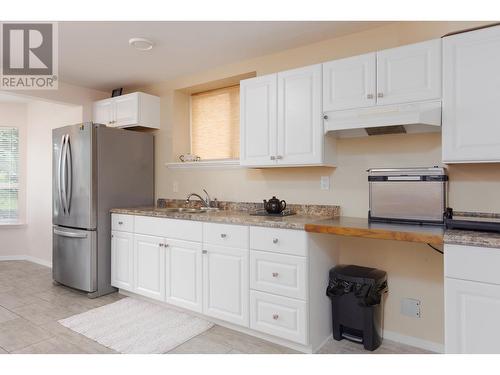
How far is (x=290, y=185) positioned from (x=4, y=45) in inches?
108

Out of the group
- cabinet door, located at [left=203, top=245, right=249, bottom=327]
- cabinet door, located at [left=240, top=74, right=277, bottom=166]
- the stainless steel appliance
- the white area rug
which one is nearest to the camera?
the stainless steel appliance

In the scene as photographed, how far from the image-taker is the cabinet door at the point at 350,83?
229 centimetres

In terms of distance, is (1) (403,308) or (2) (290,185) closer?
(1) (403,308)

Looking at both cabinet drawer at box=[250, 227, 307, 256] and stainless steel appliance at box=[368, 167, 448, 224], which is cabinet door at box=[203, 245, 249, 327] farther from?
stainless steel appliance at box=[368, 167, 448, 224]

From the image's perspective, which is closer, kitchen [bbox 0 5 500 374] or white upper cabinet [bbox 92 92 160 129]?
kitchen [bbox 0 5 500 374]

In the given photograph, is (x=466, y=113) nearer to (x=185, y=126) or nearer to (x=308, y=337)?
(x=308, y=337)

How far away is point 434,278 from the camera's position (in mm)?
2350

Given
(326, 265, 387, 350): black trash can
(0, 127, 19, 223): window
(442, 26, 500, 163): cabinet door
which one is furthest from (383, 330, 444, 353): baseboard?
(0, 127, 19, 223): window

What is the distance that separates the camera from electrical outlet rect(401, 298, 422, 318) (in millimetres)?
2406

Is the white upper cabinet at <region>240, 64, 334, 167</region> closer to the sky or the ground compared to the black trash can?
closer to the sky

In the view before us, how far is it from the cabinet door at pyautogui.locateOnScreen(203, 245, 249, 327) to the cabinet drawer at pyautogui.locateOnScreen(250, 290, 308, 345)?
0.27ft

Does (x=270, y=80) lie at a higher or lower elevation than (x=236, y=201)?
higher

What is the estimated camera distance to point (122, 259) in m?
3.41

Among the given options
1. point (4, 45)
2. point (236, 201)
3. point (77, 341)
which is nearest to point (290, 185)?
point (236, 201)
